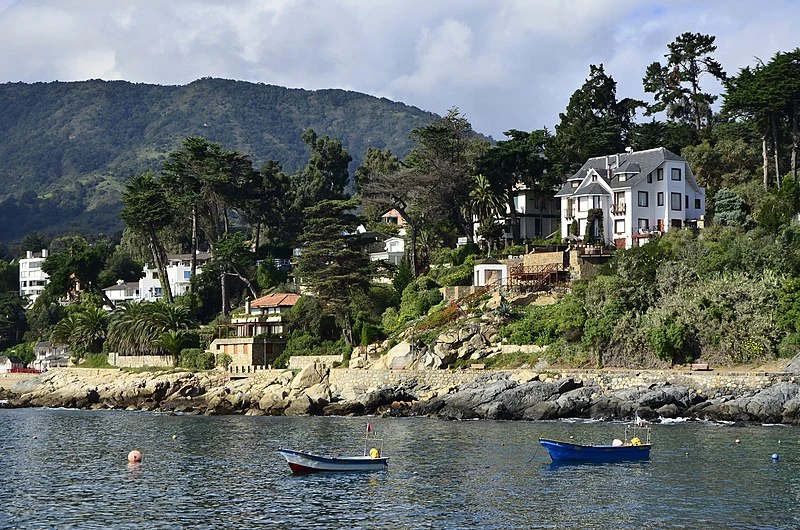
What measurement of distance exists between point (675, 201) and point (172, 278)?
225ft

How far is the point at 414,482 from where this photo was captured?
143ft

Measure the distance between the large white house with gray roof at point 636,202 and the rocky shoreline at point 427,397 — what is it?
24.1m

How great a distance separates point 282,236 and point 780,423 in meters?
74.2

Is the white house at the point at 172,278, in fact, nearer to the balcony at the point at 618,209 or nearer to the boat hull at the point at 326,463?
the balcony at the point at 618,209

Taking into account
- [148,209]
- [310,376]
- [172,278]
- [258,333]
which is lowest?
[310,376]

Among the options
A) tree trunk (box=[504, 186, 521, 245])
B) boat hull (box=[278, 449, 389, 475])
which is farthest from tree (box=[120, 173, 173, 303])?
boat hull (box=[278, 449, 389, 475])

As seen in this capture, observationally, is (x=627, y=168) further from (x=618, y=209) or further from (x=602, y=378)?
(x=602, y=378)

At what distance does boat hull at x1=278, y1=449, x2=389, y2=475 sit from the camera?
45.7m

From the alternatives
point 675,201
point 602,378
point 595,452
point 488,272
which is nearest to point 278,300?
point 488,272

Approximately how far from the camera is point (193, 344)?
324 ft

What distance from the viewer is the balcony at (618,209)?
299 feet

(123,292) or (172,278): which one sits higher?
(172,278)

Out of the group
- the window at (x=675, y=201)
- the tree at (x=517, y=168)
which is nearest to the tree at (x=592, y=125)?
the tree at (x=517, y=168)

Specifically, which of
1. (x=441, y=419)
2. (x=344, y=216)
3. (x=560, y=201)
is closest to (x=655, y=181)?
(x=560, y=201)
